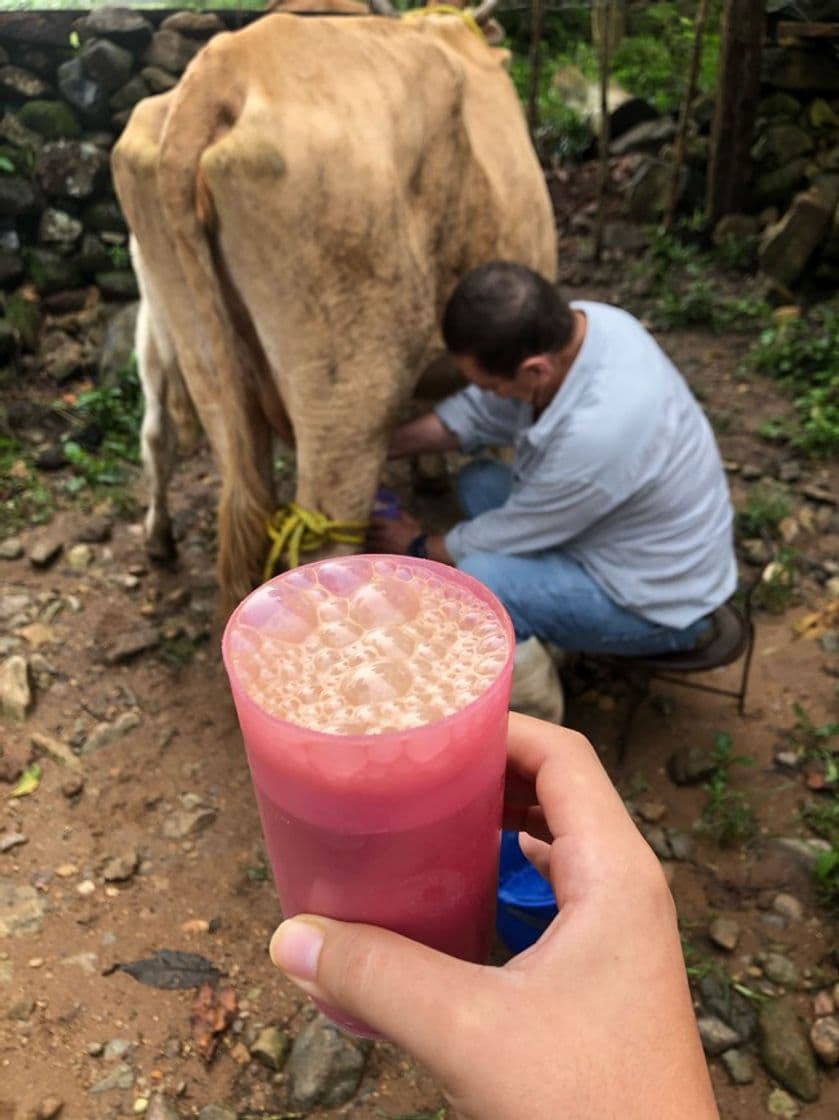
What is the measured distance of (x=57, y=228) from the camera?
4.52 metres

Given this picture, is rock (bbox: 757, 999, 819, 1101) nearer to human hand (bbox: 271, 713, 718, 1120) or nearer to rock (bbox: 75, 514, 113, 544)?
human hand (bbox: 271, 713, 718, 1120)

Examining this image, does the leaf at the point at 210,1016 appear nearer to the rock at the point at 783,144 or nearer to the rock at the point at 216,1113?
the rock at the point at 216,1113

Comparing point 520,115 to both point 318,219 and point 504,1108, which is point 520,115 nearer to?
point 318,219

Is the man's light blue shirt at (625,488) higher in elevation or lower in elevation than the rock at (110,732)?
higher

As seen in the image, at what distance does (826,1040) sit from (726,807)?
0.65 meters

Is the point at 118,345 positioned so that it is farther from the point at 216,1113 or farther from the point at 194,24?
the point at 216,1113

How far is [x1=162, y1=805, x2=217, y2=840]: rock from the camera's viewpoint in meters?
2.37

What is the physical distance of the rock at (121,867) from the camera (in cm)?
223

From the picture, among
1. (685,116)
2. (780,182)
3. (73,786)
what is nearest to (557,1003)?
(73,786)

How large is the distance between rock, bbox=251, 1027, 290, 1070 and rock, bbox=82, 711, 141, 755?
102 centimetres

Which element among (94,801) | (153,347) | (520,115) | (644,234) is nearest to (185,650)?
(94,801)

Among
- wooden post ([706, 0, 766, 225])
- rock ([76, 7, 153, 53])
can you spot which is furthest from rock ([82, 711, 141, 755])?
wooden post ([706, 0, 766, 225])

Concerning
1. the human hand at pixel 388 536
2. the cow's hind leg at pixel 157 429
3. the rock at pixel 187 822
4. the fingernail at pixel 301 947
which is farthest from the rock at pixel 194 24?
the fingernail at pixel 301 947

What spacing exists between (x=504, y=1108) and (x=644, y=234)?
19.6 ft
